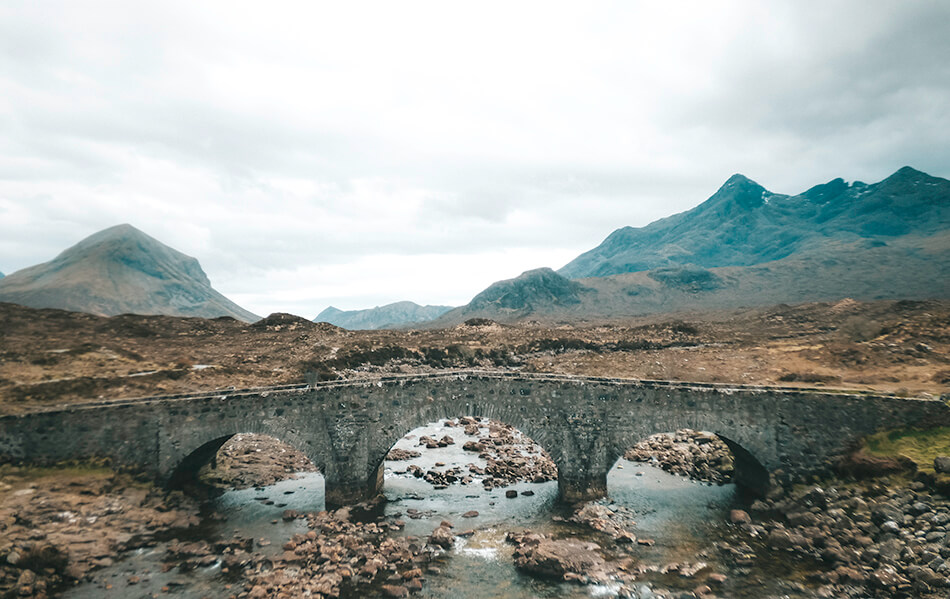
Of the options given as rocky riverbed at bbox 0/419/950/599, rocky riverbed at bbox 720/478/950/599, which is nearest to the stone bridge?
rocky riverbed at bbox 0/419/950/599

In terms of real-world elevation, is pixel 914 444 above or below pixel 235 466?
above

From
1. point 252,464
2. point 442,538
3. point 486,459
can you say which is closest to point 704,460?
point 486,459

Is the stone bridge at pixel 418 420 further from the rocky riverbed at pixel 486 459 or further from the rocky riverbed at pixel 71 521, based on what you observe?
the rocky riverbed at pixel 486 459

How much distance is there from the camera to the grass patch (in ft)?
72.4

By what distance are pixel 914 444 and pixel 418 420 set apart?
24846 millimetres

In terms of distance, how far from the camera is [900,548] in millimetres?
18844

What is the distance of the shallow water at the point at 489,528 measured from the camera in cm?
1891

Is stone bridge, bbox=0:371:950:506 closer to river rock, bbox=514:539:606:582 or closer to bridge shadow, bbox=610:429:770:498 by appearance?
bridge shadow, bbox=610:429:770:498

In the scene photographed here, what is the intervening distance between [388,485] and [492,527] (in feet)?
29.1

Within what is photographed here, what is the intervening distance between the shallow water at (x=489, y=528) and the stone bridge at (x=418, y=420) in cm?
265

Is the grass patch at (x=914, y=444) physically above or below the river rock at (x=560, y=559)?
above

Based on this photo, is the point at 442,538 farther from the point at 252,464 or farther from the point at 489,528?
the point at 252,464

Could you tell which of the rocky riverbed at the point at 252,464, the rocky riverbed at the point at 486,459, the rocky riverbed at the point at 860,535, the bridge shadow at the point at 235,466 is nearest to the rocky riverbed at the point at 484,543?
the rocky riverbed at the point at 860,535

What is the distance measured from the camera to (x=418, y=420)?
26938 millimetres
